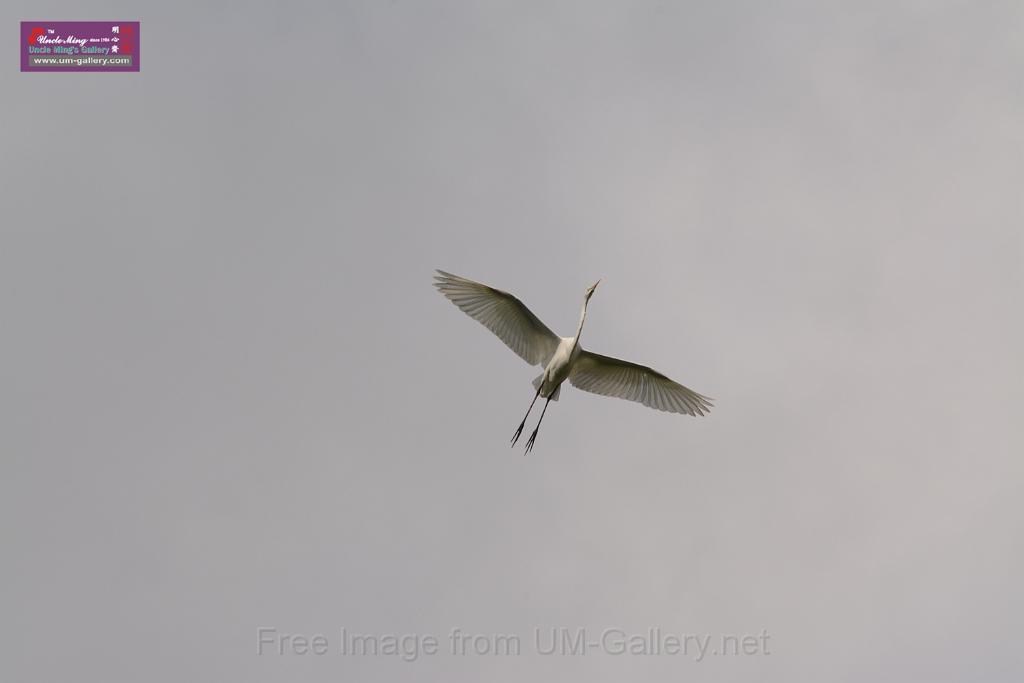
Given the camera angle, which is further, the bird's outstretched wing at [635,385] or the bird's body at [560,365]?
the bird's outstretched wing at [635,385]

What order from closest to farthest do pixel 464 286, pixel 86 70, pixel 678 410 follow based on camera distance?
1. pixel 464 286
2. pixel 678 410
3. pixel 86 70

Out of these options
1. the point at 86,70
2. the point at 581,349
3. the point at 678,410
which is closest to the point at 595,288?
the point at 581,349

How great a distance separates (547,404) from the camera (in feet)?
109

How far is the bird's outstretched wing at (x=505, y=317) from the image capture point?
1251 inches

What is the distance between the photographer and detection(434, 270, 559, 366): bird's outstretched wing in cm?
3178

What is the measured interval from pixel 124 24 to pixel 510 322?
44.6 ft

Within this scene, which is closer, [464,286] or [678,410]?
[464,286]

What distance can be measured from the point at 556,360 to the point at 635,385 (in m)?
2.26

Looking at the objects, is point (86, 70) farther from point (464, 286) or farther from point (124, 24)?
point (464, 286)

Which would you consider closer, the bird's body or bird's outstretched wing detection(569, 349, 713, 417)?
the bird's body

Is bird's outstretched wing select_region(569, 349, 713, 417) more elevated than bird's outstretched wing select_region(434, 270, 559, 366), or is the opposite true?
bird's outstretched wing select_region(434, 270, 559, 366)

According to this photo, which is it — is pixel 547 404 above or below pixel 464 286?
below

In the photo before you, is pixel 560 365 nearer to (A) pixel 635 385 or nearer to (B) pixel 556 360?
(B) pixel 556 360

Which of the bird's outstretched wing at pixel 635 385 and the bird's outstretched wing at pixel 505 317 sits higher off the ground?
the bird's outstretched wing at pixel 505 317
